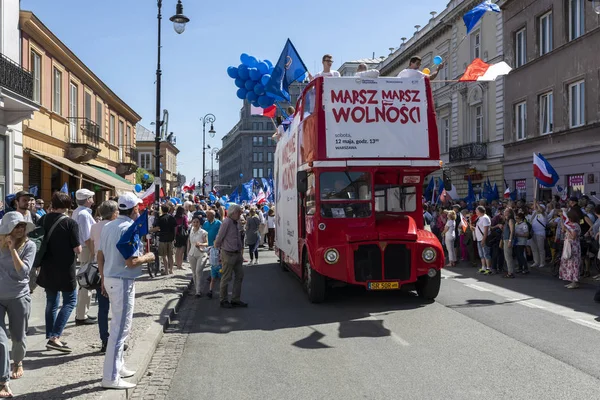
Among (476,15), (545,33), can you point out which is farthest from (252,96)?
(545,33)

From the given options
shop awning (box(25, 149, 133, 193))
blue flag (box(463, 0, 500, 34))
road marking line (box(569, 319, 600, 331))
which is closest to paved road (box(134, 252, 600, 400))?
road marking line (box(569, 319, 600, 331))

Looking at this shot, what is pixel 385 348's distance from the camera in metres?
7.27

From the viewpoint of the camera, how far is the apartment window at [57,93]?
75.2 feet

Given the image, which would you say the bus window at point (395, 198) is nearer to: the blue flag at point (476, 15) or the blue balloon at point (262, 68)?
the blue flag at point (476, 15)

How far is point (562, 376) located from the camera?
19.4 feet

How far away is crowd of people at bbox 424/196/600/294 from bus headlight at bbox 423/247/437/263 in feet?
13.5

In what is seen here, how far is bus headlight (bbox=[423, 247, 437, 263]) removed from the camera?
402 inches

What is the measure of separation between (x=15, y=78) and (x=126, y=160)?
22.7m

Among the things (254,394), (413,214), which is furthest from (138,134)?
(254,394)

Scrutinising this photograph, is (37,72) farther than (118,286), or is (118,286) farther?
(37,72)

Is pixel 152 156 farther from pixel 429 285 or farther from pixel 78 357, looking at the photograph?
pixel 78 357

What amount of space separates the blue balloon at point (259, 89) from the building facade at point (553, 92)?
12715mm

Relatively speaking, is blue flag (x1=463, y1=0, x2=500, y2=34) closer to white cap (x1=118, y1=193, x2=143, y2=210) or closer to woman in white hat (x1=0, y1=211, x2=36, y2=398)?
white cap (x1=118, y1=193, x2=143, y2=210)

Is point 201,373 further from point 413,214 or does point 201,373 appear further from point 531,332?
point 413,214
